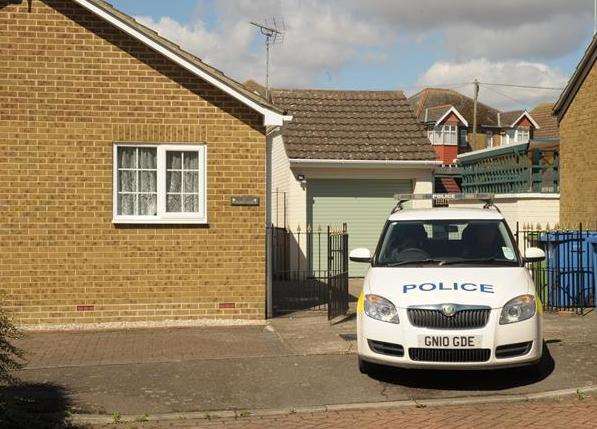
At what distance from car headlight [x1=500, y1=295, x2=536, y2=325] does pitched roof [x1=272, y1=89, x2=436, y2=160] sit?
34.7 feet

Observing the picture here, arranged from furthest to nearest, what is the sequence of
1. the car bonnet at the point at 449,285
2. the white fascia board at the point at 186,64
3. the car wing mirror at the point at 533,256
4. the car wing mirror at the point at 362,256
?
the white fascia board at the point at 186,64, the car wing mirror at the point at 362,256, the car wing mirror at the point at 533,256, the car bonnet at the point at 449,285

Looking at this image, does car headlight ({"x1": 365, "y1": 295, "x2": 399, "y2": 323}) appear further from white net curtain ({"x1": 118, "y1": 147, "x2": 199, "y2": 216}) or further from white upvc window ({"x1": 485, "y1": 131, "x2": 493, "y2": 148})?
white upvc window ({"x1": 485, "y1": 131, "x2": 493, "y2": 148})

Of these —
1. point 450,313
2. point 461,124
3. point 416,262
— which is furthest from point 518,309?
point 461,124

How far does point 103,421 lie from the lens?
691cm

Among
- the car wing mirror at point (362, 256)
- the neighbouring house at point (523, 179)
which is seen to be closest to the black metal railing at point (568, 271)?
the neighbouring house at point (523, 179)

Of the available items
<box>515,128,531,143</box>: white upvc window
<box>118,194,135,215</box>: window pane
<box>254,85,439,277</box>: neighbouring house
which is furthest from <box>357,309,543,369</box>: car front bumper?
<box>515,128,531,143</box>: white upvc window

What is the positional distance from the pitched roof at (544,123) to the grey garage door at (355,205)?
2803cm

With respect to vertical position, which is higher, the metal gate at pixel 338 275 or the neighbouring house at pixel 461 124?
the neighbouring house at pixel 461 124

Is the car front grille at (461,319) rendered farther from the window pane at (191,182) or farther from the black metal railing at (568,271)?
the black metal railing at (568,271)

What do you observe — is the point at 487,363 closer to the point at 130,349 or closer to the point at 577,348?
the point at 577,348

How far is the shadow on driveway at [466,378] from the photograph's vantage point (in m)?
8.02

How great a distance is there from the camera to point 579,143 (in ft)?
57.9

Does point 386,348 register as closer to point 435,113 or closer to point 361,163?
point 361,163

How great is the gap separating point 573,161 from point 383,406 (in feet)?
39.8
